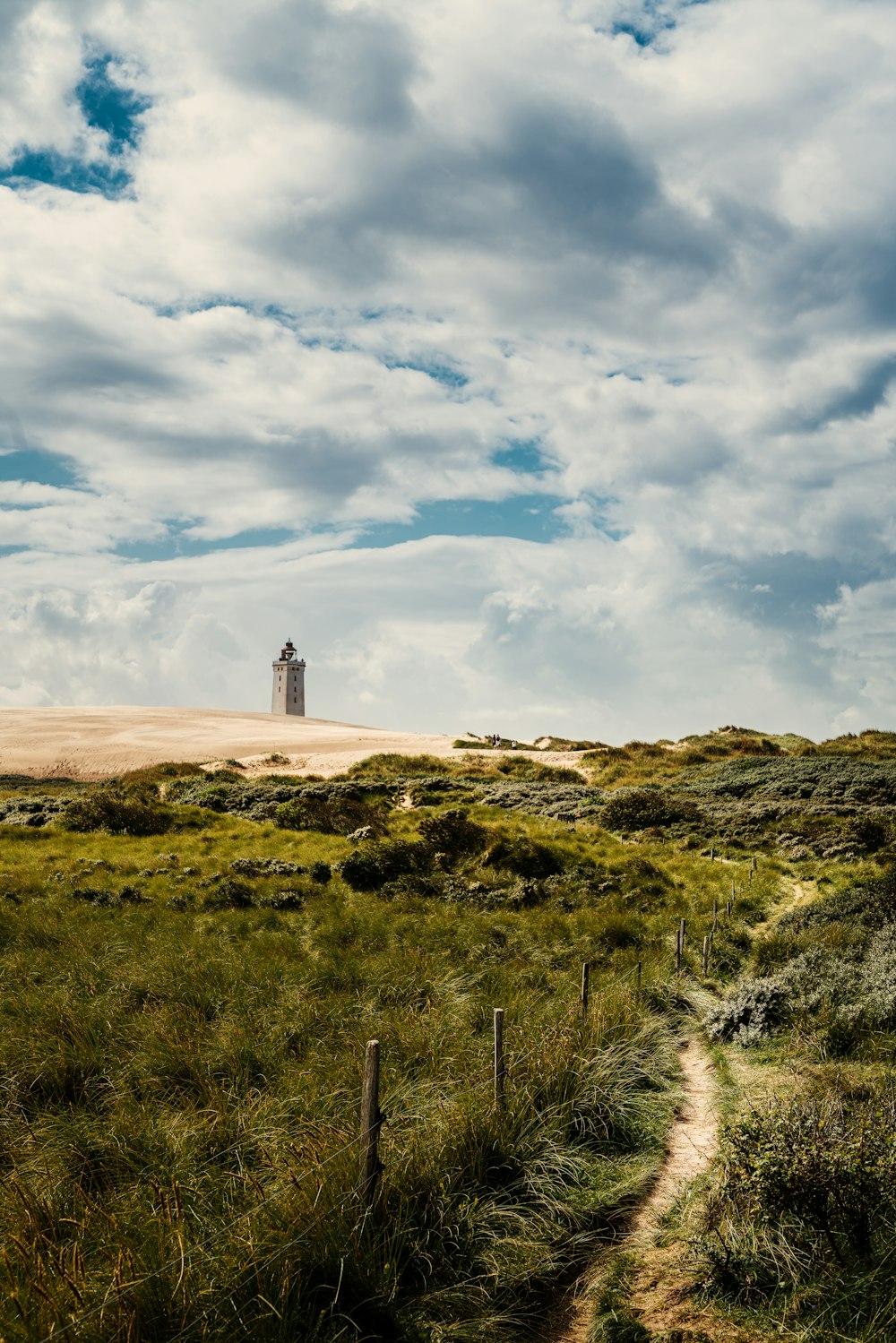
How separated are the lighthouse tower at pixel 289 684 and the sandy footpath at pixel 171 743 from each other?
20574 millimetres

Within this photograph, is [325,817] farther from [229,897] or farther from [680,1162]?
[680,1162]

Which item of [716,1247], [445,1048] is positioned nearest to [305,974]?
[445,1048]

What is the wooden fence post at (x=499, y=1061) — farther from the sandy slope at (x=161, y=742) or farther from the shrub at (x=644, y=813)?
the sandy slope at (x=161, y=742)

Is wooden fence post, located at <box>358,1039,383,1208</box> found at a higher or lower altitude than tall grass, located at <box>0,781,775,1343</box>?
higher

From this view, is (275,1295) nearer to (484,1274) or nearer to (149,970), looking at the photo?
(484,1274)

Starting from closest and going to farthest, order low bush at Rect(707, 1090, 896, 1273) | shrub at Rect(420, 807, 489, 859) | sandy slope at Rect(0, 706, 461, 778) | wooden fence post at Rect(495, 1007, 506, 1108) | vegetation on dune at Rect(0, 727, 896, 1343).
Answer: vegetation on dune at Rect(0, 727, 896, 1343)
low bush at Rect(707, 1090, 896, 1273)
wooden fence post at Rect(495, 1007, 506, 1108)
shrub at Rect(420, 807, 489, 859)
sandy slope at Rect(0, 706, 461, 778)

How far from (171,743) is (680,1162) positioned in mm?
75784

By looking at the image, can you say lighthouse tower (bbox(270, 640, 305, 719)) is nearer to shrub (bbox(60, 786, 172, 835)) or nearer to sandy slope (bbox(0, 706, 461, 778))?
sandy slope (bbox(0, 706, 461, 778))

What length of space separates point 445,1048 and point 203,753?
6686cm

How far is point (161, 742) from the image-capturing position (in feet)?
262

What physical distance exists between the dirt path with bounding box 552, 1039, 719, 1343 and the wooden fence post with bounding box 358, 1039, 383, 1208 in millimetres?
1558

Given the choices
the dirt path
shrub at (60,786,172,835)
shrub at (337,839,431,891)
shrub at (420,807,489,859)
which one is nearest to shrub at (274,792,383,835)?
shrub at (420,807,489,859)

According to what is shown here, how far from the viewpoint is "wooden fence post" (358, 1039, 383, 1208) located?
19.6ft

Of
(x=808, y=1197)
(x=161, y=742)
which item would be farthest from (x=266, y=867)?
(x=161, y=742)
